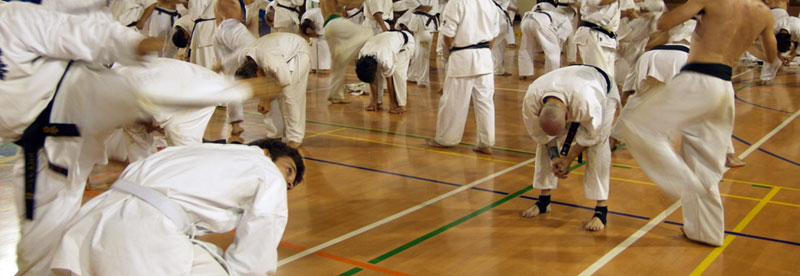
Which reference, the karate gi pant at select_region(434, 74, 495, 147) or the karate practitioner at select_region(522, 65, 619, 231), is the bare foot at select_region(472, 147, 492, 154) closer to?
the karate gi pant at select_region(434, 74, 495, 147)

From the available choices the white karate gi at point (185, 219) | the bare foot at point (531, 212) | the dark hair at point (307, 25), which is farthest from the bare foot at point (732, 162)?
the white karate gi at point (185, 219)

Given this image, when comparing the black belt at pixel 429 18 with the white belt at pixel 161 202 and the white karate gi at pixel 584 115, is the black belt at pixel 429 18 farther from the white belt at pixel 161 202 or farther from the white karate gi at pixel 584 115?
the white belt at pixel 161 202

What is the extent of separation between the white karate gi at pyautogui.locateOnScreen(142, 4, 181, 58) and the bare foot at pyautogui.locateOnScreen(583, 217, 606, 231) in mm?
5967

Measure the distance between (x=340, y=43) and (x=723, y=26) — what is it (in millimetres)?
4669

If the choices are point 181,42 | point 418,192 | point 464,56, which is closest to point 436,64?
point 181,42

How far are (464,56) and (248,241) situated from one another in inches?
162

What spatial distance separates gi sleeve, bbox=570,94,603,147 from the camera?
13.0 ft

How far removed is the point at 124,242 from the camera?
2.16 metres

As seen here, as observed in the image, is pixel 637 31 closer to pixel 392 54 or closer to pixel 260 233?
pixel 392 54

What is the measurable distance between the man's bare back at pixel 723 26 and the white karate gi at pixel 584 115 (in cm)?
58

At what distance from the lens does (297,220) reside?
4.32m

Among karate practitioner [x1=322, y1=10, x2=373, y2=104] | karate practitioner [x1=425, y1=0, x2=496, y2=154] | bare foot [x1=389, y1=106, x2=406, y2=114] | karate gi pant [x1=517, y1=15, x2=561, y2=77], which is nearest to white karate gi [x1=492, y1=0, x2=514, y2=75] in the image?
karate gi pant [x1=517, y1=15, x2=561, y2=77]

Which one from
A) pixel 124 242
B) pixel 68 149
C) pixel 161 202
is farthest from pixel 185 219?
pixel 68 149

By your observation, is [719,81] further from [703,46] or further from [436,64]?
[436,64]
